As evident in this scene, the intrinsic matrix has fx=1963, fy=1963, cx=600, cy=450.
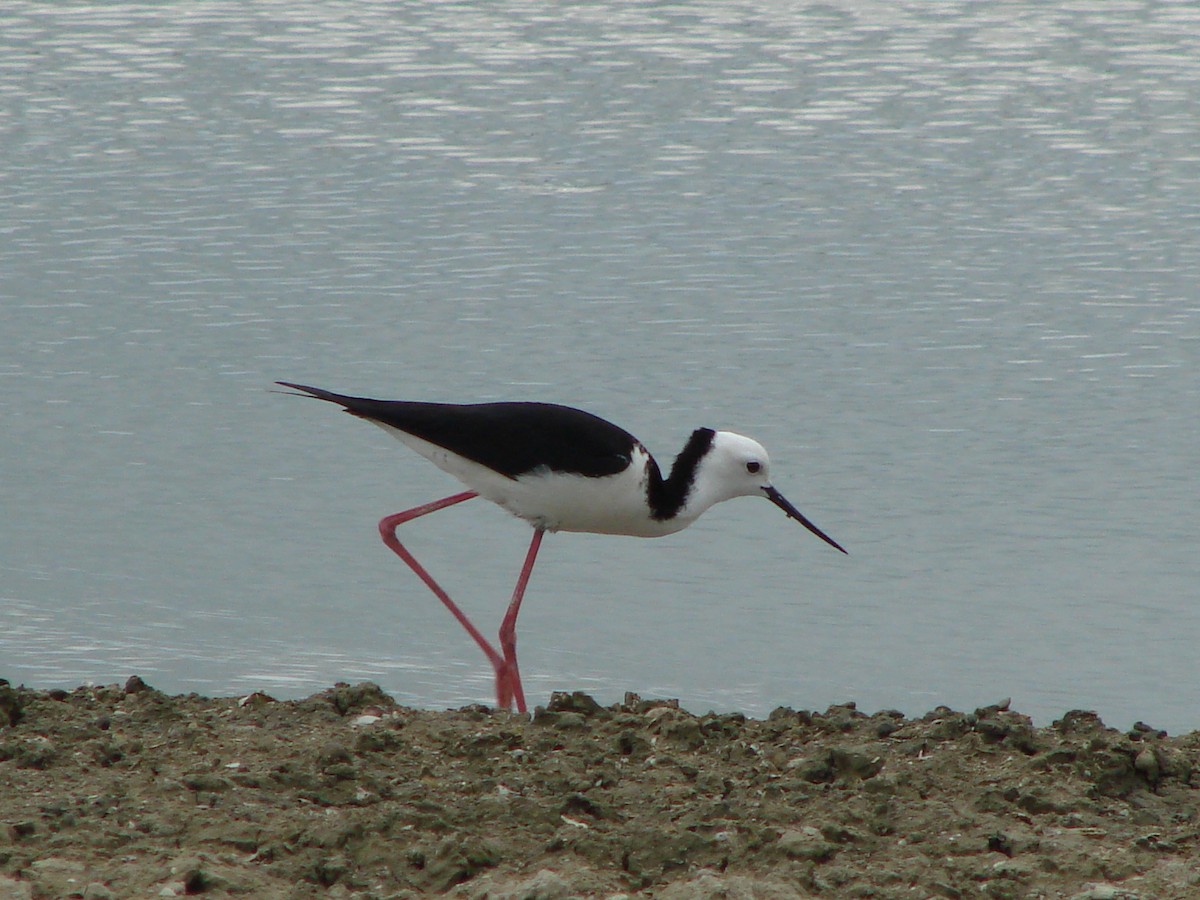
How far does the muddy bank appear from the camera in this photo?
4203mm

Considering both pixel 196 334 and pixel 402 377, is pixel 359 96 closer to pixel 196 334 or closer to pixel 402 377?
pixel 196 334

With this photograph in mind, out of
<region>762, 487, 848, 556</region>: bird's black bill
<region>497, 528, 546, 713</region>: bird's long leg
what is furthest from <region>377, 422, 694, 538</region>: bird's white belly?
<region>762, 487, 848, 556</region>: bird's black bill

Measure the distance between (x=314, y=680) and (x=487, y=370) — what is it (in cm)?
304

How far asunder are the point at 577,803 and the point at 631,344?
18.5 feet

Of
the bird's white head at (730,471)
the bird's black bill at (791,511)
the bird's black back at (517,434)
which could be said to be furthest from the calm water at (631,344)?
the bird's black back at (517,434)

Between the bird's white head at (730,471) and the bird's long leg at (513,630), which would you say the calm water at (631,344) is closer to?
the bird's long leg at (513,630)

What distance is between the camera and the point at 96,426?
29.9 feet

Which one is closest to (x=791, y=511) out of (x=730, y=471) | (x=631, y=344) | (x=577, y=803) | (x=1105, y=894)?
(x=730, y=471)

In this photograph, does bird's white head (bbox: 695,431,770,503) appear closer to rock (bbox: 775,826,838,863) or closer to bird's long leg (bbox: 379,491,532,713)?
bird's long leg (bbox: 379,491,532,713)

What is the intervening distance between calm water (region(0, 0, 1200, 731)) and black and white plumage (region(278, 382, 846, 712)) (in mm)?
563

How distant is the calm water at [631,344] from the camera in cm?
718

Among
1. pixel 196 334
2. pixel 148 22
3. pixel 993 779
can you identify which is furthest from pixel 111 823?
pixel 148 22

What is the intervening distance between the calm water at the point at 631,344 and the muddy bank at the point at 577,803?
4.55 ft

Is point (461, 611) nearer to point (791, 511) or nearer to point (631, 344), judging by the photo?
point (791, 511)
